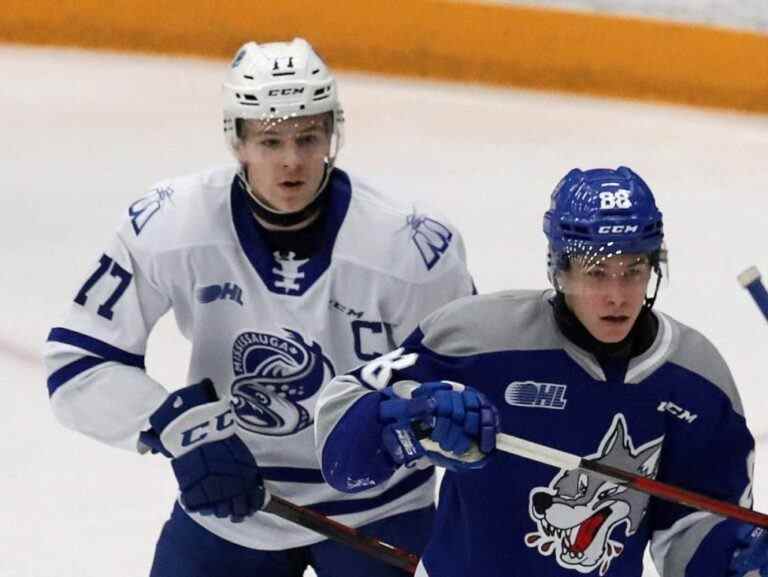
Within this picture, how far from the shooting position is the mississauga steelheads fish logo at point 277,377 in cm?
265

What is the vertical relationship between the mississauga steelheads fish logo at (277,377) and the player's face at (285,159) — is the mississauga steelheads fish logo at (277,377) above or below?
below

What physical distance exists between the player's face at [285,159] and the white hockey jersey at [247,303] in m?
0.07

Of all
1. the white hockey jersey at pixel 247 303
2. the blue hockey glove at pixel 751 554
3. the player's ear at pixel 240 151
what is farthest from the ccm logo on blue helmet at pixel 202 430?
the blue hockey glove at pixel 751 554

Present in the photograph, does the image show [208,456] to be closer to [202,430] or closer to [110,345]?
[202,430]

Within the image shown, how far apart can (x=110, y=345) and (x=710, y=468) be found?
0.90 metres

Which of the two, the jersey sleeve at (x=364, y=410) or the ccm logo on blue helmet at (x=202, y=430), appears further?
the ccm logo on blue helmet at (x=202, y=430)

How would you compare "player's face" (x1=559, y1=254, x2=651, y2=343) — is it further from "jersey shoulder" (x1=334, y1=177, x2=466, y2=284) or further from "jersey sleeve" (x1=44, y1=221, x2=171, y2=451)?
"jersey sleeve" (x1=44, y1=221, x2=171, y2=451)

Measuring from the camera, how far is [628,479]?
2186 millimetres

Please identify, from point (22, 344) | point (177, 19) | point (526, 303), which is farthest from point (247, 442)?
point (177, 19)

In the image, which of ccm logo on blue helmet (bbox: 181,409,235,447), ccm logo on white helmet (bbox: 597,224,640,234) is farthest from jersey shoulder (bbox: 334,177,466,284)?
ccm logo on white helmet (bbox: 597,224,640,234)

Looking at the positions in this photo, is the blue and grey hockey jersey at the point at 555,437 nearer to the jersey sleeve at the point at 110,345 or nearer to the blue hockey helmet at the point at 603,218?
the blue hockey helmet at the point at 603,218

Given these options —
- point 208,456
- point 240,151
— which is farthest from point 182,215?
point 208,456

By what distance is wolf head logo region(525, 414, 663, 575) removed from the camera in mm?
2240

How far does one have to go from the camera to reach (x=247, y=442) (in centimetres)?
274
